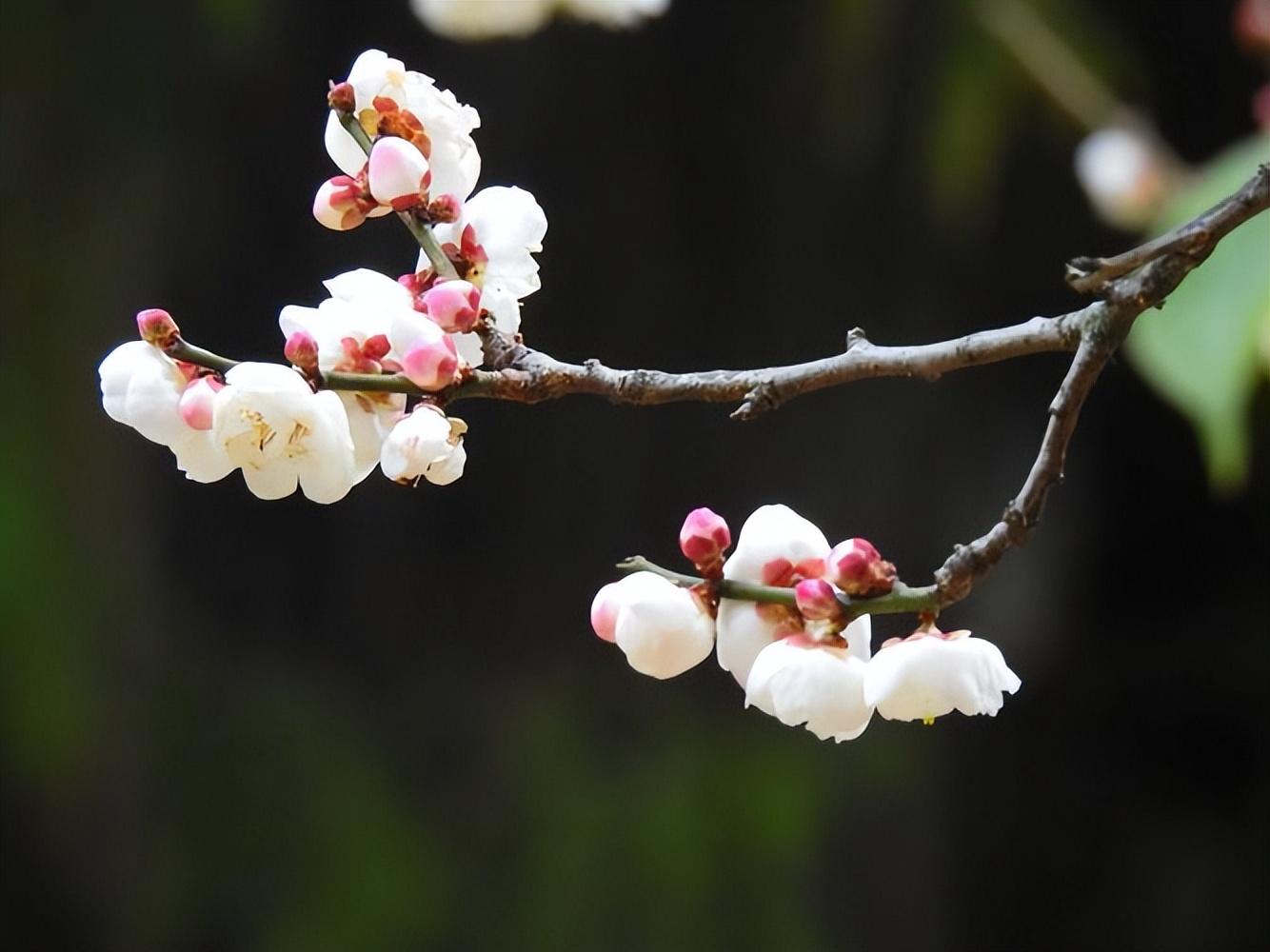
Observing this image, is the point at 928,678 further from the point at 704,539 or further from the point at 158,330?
the point at 158,330

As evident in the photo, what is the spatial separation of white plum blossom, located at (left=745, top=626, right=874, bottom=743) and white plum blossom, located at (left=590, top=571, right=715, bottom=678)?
0.05 feet

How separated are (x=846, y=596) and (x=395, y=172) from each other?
0.14m

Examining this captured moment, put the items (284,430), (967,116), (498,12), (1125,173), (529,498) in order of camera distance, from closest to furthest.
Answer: (284,430) < (498,12) < (1125,173) < (967,116) < (529,498)

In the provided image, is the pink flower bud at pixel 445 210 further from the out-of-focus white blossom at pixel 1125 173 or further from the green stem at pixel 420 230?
the out-of-focus white blossom at pixel 1125 173

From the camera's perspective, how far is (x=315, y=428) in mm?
310

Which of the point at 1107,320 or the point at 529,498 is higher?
the point at 529,498

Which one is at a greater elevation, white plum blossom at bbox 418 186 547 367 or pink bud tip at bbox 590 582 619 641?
white plum blossom at bbox 418 186 547 367

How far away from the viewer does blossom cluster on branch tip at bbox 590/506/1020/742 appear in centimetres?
31

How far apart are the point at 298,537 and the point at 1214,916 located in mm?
996

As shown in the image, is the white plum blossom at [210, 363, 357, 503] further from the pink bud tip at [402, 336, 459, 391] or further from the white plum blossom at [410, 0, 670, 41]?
the white plum blossom at [410, 0, 670, 41]

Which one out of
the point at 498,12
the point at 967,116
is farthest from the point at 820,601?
the point at 967,116

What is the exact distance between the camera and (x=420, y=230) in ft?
1.20

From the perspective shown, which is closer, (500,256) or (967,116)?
(500,256)

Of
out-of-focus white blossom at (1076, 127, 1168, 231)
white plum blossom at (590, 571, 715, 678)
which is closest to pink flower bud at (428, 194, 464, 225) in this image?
white plum blossom at (590, 571, 715, 678)
